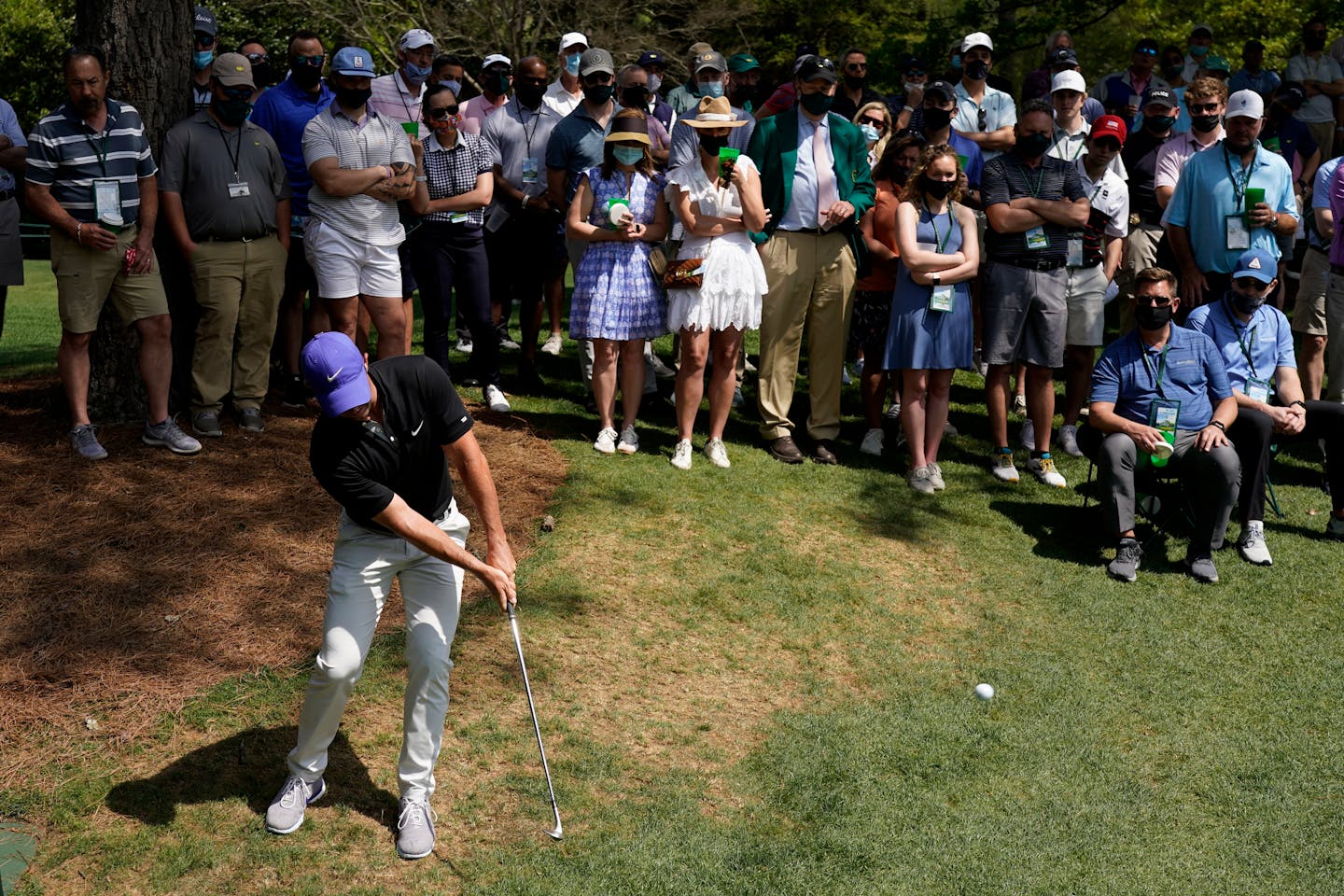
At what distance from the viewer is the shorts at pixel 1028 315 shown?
898cm

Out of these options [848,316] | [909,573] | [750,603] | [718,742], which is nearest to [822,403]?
[848,316]

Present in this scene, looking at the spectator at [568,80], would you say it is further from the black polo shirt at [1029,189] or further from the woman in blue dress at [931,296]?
the black polo shirt at [1029,189]

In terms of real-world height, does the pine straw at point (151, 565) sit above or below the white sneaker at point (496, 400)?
below

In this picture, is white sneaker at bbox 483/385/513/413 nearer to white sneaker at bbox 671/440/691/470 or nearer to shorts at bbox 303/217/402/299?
shorts at bbox 303/217/402/299

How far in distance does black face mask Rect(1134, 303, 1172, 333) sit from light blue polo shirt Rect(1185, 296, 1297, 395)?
627 mm

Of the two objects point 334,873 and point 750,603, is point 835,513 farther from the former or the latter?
point 334,873

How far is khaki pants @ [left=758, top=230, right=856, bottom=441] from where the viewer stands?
29.5 feet

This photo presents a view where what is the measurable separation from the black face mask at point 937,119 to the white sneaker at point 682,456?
112 inches

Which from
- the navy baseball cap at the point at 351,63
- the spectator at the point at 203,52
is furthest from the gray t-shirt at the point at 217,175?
the spectator at the point at 203,52

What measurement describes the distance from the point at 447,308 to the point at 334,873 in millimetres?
5035

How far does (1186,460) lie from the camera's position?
26.2ft

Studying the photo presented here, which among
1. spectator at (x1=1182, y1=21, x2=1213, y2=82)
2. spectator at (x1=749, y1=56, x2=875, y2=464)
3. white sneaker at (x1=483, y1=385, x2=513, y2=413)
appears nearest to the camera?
spectator at (x1=749, y1=56, x2=875, y2=464)

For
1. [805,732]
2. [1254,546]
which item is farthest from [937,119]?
[805,732]

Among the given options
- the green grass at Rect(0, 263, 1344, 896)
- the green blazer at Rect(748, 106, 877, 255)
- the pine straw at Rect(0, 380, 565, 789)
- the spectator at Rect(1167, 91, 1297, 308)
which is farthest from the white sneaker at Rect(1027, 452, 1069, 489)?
the pine straw at Rect(0, 380, 565, 789)
